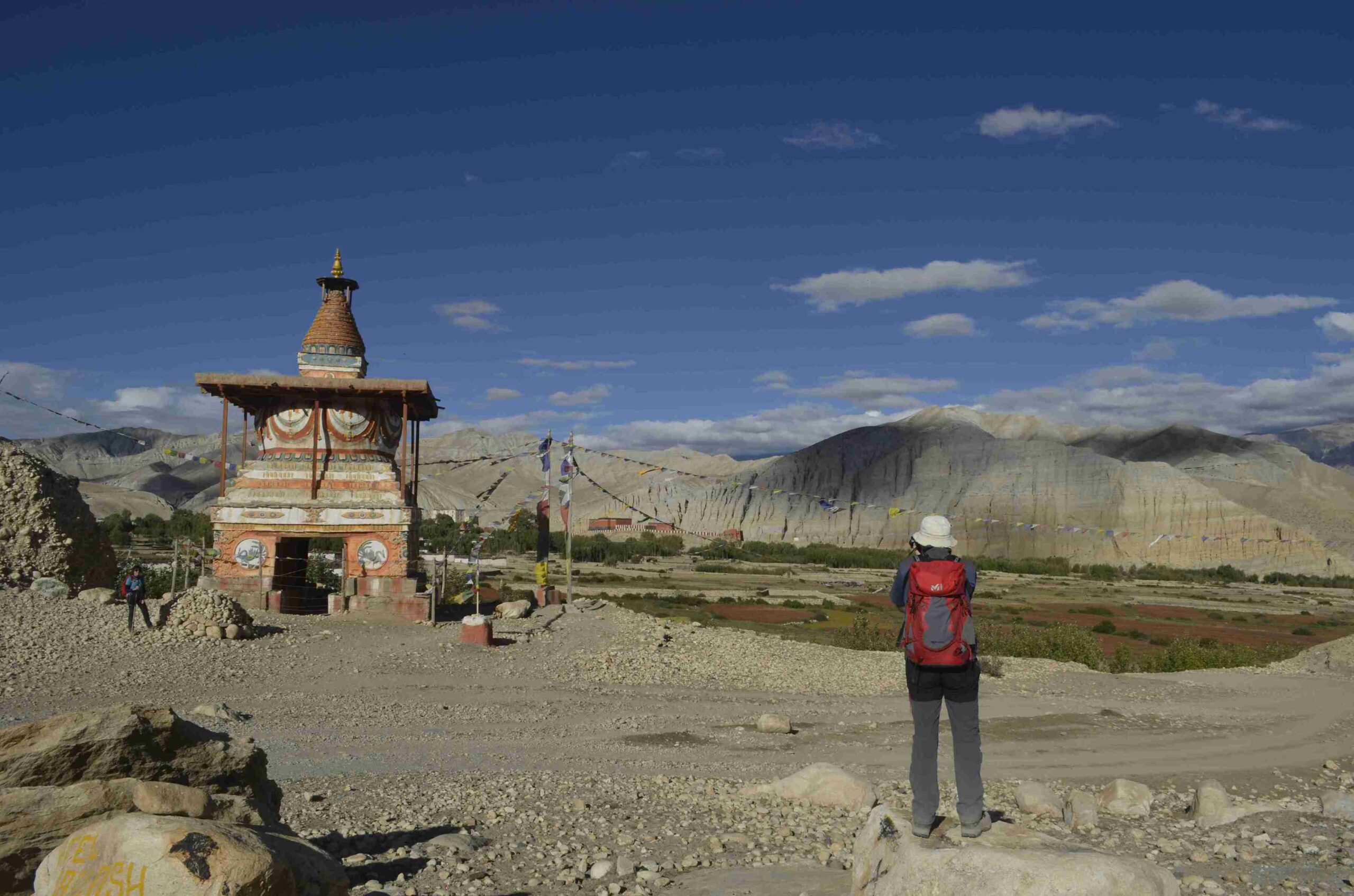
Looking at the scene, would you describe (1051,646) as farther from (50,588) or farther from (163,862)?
(163,862)

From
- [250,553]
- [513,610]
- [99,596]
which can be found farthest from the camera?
[513,610]

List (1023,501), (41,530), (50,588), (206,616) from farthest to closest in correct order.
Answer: (1023,501), (41,530), (50,588), (206,616)

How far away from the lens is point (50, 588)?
22.4 meters

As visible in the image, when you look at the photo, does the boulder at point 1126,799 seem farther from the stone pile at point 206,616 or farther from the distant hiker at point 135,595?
the distant hiker at point 135,595

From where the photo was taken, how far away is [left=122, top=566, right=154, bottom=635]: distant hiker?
19.2 m

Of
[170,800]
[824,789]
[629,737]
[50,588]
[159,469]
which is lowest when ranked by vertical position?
[629,737]

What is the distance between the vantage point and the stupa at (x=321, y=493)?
27031 mm

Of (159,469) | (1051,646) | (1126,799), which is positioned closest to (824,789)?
(1126,799)

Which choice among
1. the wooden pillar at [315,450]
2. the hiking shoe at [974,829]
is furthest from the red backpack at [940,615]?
the wooden pillar at [315,450]

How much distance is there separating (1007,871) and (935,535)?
86.7 inches

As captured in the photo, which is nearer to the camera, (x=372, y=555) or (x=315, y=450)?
(x=372, y=555)

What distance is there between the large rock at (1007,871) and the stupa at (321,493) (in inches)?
877

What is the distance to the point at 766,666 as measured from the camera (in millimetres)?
23547

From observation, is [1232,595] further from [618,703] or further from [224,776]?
[224,776]
